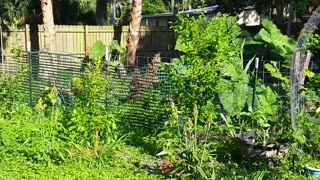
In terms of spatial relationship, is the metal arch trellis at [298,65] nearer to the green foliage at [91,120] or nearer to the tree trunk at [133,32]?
the green foliage at [91,120]

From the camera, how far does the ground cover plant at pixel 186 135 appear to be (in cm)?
499

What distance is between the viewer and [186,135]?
5.20 metres

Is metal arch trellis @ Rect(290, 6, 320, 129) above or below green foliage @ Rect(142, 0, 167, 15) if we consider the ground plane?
below

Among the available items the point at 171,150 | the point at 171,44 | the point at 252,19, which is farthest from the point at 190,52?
the point at 252,19

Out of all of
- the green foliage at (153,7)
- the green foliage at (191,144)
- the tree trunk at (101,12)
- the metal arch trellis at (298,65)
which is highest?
the green foliage at (153,7)

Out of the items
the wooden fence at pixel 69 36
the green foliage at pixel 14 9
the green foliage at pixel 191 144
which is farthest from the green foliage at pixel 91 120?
the green foliage at pixel 14 9

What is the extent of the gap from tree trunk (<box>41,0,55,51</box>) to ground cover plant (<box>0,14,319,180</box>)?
7.40 metres

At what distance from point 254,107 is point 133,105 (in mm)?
1794

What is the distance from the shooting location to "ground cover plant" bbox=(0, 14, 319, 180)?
4988 millimetres

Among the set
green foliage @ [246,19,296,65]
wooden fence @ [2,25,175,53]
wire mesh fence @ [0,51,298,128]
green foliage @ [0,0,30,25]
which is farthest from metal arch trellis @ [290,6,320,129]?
green foliage @ [0,0,30,25]

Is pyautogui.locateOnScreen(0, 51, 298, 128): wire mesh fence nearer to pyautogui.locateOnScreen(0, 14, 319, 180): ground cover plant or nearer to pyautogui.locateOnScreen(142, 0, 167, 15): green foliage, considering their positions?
pyautogui.locateOnScreen(0, 14, 319, 180): ground cover plant

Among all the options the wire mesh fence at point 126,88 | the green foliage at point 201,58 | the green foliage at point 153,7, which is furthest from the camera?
the green foliage at point 153,7

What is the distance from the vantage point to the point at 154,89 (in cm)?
695

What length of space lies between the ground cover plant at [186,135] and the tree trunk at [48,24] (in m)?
7.40
